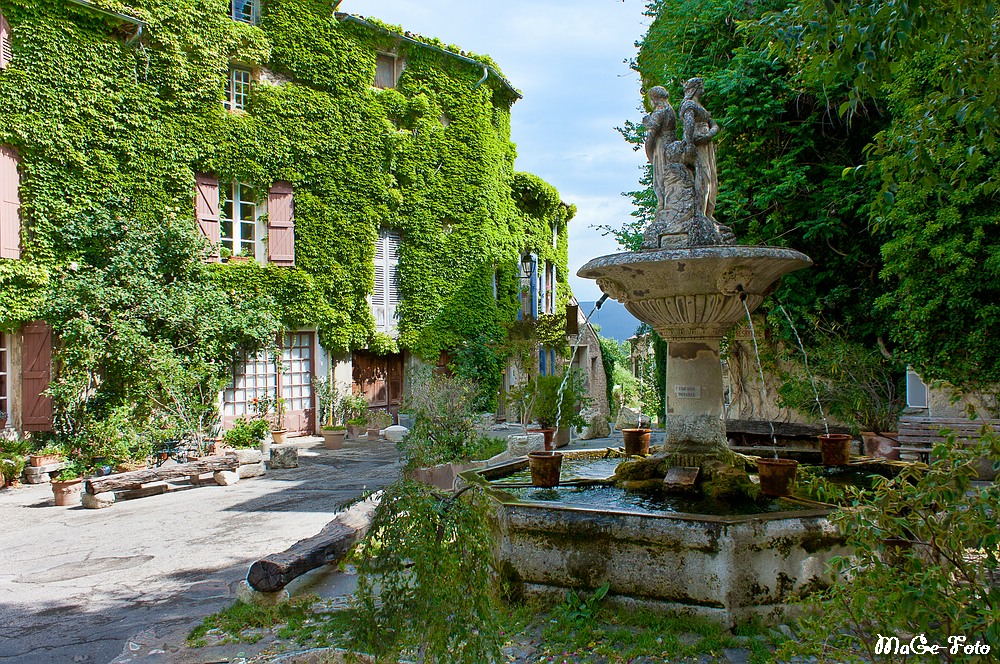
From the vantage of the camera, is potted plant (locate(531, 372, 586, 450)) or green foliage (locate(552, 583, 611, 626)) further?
potted plant (locate(531, 372, 586, 450))

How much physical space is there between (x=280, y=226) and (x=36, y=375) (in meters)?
5.58

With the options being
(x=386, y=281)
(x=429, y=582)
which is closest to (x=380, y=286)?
(x=386, y=281)

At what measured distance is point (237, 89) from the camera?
14992 mm

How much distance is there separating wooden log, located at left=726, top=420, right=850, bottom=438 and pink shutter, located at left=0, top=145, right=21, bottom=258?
12.2 metres

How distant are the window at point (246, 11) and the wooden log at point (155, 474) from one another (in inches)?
404

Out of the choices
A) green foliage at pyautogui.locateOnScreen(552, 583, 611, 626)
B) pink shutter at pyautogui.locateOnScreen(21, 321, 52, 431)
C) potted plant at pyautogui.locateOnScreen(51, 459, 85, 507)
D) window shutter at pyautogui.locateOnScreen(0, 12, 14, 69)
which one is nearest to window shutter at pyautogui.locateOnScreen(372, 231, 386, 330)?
pink shutter at pyautogui.locateOnScreen(21, 321, 52, 431)

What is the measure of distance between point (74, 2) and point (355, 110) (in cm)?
584

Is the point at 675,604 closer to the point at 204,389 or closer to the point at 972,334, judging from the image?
the point at 972,334

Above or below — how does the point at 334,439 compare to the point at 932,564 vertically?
below

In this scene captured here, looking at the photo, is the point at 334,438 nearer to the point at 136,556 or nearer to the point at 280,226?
the point at 280,226

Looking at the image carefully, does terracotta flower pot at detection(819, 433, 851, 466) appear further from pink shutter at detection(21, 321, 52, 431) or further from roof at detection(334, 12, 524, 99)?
roof at detection(334, 12, 524, 99)

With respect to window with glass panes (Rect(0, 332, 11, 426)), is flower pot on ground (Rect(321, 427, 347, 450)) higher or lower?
lower

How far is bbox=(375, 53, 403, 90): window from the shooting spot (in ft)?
56.2

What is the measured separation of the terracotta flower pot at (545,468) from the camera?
5211 millimetres
